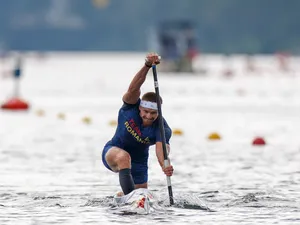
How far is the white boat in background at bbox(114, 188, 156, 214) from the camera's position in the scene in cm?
1156

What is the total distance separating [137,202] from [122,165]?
1.76 ft

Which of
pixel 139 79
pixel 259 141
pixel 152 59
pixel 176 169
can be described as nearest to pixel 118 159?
pixel 139 79

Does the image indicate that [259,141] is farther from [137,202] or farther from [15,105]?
[15,105]

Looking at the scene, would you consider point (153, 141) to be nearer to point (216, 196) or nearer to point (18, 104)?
point (216, 196)

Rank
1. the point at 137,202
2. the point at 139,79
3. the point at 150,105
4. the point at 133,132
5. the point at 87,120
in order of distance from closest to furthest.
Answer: the point at 137,202 < the point at 139,79 < the point at 150,105 < the point at 133,132 < the point at 87,120

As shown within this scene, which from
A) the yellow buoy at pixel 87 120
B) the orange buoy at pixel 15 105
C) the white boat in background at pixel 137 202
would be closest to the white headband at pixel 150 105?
the white boat in background at pixel 137 202

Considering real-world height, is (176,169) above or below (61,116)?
below

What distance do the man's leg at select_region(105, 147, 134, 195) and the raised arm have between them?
532mm

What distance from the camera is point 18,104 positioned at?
99.5ft

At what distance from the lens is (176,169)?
52.5 ft

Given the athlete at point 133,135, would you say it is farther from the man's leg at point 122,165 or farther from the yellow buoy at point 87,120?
the yellow buoy at point 87,120

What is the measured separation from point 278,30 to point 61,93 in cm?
14960

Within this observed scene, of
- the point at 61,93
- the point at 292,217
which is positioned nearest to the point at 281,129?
the point at 292,217

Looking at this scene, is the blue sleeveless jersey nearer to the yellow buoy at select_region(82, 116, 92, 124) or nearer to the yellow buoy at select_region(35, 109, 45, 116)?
the yellow buoy at select_region(82, 116, 92, 124)
